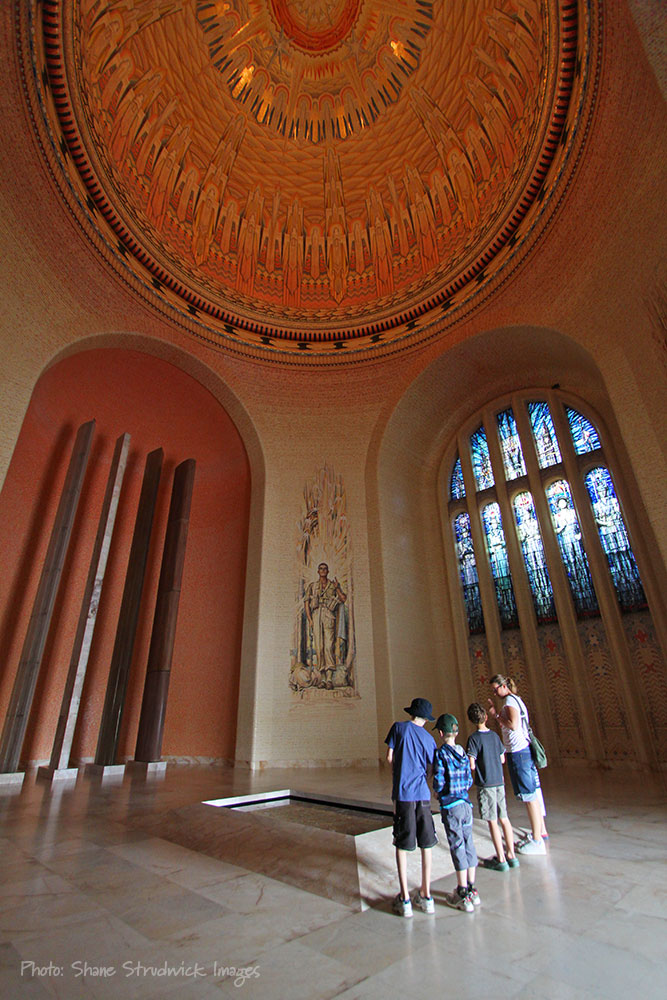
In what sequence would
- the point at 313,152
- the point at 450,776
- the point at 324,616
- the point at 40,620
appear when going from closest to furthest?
1. the point at 450,776
2. the point at 40,620
3. the point at 324,616
4. the point at 313,152

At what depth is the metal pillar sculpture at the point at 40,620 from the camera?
7113 millimetres

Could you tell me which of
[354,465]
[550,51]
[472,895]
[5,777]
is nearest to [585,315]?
[550,51]

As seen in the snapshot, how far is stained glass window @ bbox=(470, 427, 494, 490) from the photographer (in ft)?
36.5

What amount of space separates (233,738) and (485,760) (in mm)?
7294

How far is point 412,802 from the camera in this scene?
8.85 ft

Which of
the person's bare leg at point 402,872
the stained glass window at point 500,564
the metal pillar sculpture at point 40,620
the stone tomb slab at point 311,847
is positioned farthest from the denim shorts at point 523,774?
the metal pillar sculpture at point 40,620

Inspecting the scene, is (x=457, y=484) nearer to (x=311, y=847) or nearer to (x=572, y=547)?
(x=572, y=547)

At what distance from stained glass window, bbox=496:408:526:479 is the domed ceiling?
8.58ft

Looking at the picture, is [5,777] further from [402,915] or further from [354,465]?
[354,465]

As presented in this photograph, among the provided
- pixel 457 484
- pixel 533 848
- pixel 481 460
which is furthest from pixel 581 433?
pixel 533 848

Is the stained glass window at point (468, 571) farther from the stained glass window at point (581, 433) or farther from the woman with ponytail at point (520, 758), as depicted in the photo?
the woman with ponytail at point (520, 758)

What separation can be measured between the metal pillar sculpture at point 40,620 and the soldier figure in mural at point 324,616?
453 cm

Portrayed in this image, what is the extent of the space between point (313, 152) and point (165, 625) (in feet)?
37.5

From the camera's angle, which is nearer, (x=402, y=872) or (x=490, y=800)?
(x=402, y=872)
